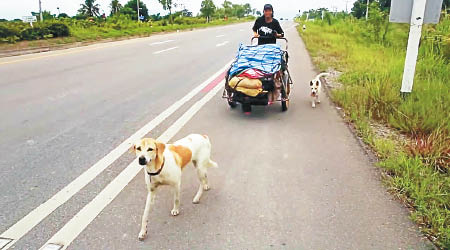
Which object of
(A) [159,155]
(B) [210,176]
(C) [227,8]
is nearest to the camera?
(A) [159,155]

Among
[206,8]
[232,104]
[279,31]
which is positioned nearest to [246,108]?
[232,104]

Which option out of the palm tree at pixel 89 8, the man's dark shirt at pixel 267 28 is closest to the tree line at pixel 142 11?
the palm tree at pixel 89 8

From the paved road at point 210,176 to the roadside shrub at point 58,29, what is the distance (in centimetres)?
1308

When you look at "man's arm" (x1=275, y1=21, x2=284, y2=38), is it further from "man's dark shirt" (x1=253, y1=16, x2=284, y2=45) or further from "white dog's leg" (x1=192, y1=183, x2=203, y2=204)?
"white dog's leg" (x1=192, y1=183, x2=203, y2=204)

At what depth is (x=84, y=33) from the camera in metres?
22.3

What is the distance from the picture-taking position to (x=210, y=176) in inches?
159

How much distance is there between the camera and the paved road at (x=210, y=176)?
116 inches

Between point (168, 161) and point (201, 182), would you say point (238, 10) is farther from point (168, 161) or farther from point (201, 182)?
point (168, 161)

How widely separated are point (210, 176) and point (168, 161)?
105cm

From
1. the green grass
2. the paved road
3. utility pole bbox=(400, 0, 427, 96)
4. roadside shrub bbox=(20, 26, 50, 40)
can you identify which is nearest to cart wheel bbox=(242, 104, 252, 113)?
the paved road

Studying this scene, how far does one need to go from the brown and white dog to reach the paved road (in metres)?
0.19

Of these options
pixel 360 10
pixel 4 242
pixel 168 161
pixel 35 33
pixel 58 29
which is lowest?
pixel 4 242

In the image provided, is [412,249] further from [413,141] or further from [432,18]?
[432,18]

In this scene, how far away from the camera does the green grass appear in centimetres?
333
